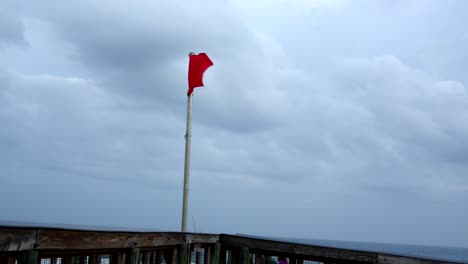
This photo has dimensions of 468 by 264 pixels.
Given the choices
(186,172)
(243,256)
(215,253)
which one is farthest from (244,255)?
(186,172)

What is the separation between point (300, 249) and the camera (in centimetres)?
560

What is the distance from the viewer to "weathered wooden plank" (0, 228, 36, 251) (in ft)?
11.0

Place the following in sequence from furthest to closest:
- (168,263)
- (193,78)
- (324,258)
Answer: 1. (193,78)
2. (168,263)
3. (324,258)

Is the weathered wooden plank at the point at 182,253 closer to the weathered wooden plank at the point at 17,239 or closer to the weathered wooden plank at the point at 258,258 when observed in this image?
the weathered wooden plank at the point at 258,258

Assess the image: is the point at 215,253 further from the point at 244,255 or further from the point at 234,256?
the point at 244,255

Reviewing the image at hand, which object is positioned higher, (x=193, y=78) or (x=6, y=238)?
(x=193, y=78)

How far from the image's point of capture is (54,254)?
13.1 feet

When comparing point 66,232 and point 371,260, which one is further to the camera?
point 371,260

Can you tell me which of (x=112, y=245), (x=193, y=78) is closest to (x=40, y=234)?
(x=112, y=245)

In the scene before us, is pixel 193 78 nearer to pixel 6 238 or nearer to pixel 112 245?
pixel 112 245

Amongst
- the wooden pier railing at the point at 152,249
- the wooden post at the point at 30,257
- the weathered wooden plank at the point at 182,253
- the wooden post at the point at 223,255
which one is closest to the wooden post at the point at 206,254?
the wooden pier railing at the point at 152,249

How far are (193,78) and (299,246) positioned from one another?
4.15 meters

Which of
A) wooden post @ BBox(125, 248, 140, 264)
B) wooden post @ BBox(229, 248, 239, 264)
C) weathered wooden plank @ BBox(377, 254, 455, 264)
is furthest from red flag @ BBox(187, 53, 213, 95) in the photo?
weathered wooden plank @ BBox(377, 254, 455, 264)

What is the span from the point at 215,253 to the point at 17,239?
3.43 meters
